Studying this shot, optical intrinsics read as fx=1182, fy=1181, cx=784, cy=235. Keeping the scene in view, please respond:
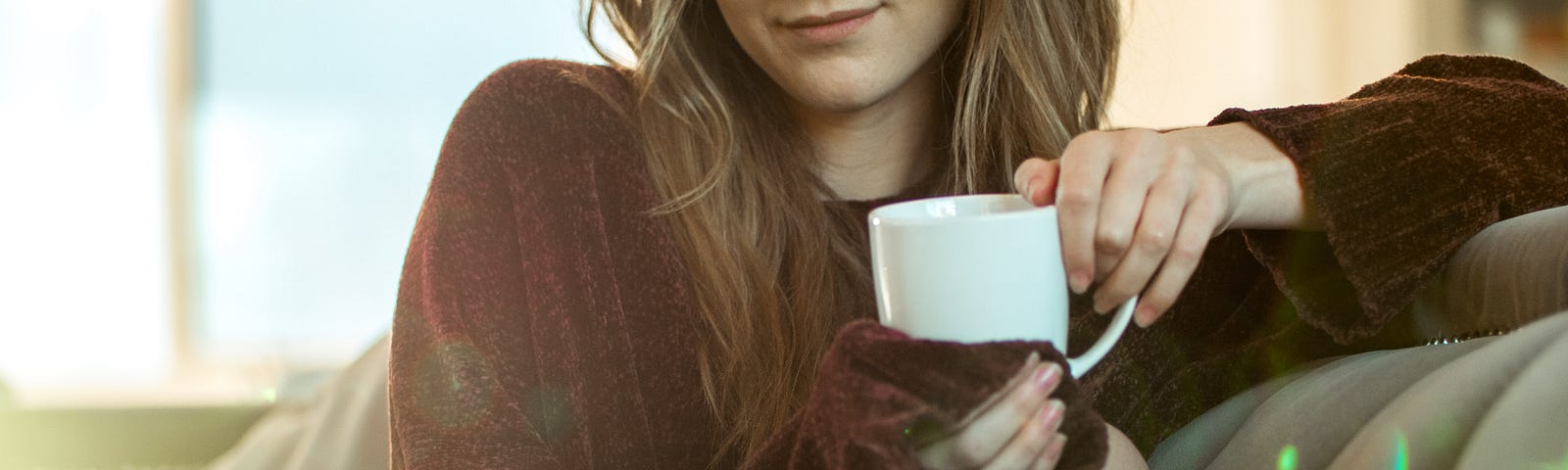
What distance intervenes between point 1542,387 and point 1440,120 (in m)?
0.36

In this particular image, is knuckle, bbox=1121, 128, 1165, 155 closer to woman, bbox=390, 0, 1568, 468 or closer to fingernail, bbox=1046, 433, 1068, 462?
woman, bbox=390, 0, 1568, 468

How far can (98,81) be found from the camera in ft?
10.4

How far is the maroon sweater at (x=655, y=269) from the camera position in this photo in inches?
31.1

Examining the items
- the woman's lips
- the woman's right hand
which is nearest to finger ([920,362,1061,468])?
the woman's right hand

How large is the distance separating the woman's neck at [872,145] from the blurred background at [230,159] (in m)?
2.18

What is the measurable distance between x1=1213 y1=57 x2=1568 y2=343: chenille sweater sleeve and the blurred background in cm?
236

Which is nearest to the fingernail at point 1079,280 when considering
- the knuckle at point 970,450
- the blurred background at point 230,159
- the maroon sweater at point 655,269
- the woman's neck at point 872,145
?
the knuckle at point 970,450

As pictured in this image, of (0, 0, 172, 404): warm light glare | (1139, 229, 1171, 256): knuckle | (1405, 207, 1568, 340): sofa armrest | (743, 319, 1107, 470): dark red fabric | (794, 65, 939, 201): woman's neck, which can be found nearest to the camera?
(743, 319, 1107, 470): dark red fabric

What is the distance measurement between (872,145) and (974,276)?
23.2 inches

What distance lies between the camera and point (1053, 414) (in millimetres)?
526

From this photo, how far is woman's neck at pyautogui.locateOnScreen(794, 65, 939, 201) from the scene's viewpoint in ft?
3.57

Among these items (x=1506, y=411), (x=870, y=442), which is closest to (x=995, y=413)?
(x=870, y=442)

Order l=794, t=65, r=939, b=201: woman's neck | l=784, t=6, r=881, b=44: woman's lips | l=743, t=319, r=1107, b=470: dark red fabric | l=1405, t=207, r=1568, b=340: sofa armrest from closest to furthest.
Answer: l=743, t=319, r=1107, b=470: dark red fabric < l=1405, t=207, r=1568, b=340: sofa armrest < l=784, t=6, r=881, b=44: woman's lips < l=794, t=65, r=939, b=201: woman's neck

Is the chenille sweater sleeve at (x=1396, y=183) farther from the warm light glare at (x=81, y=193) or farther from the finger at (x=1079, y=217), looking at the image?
the warm light glare at (x=81, y=193)
